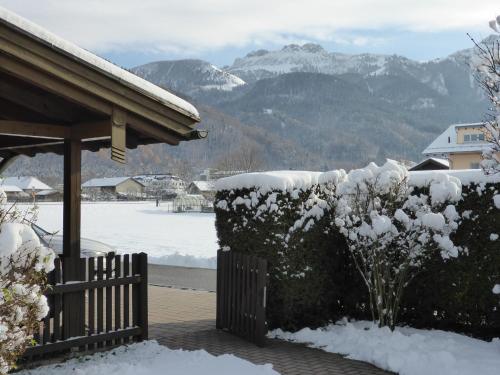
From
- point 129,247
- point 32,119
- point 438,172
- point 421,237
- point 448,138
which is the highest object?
point 448,138

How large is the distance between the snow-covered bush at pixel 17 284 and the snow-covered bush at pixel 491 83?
4718 millimetres

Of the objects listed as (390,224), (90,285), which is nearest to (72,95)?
(90,285)

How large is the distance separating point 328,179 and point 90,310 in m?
3.48

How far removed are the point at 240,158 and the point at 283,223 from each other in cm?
→ 8602

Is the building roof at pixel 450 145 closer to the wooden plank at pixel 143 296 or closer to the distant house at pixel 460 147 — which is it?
the distant house at pixel 460 147

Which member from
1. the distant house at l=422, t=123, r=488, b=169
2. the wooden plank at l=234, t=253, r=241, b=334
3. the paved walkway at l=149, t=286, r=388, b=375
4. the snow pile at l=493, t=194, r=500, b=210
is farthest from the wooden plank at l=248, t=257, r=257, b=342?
the distant house at l=422, t=123, r=488, b=169

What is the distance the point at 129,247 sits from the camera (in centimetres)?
2156

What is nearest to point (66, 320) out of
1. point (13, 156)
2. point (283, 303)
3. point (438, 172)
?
point (283, 303)

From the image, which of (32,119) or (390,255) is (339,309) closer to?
(390,255)

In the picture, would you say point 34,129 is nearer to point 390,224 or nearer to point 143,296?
point 143,296

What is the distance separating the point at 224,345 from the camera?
→ 701 cm

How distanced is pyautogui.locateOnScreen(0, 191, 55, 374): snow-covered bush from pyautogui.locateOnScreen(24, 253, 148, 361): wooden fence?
211 cm

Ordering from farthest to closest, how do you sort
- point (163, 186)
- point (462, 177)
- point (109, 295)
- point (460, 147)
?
point (163, 186) < point (460, 147) < point (462, 177) < point (109, 295)

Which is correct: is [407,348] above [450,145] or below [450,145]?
below
